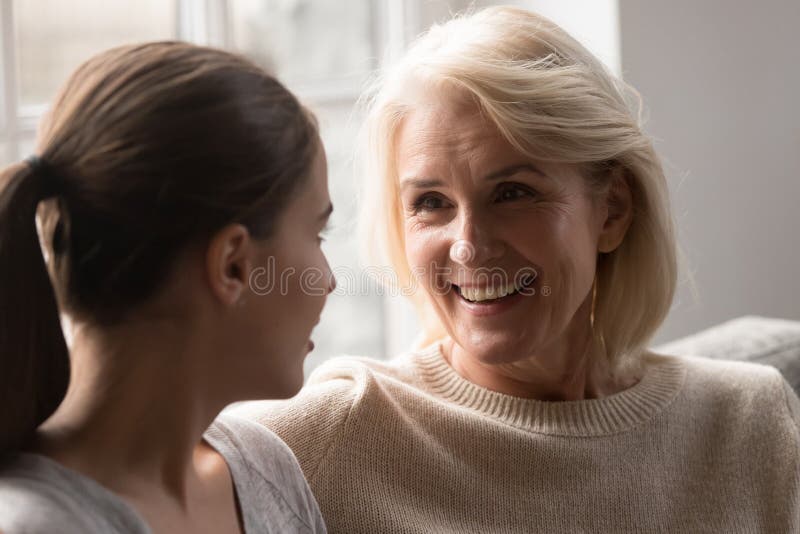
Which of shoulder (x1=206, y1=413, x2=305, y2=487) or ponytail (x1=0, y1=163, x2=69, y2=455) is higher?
ponytail (x1=0, y1=163, x2=69, y2=455)

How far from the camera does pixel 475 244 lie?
5.13 ft

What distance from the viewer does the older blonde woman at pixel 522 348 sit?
155 centimetres

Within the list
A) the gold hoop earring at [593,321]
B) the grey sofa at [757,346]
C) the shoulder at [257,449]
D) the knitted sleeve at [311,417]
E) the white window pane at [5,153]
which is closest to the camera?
the shoulder at [257,449]

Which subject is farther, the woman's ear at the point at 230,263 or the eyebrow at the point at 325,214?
the eyebrow at the point at 325,214

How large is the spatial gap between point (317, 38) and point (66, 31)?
2.60 feet

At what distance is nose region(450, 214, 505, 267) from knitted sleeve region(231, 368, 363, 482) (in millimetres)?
271

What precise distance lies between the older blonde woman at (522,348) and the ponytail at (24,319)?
0.54 meters

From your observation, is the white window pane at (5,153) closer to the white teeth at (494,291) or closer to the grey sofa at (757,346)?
the white teeth at (494,291)

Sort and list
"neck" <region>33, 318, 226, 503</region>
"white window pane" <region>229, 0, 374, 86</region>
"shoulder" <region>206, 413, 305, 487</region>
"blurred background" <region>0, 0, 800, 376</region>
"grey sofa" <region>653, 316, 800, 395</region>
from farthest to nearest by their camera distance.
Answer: "white window pane" <region>229, 0, 374, 86</region>
"blurred background" <region>0, 0, 800, 376</region>
"grey sofa" <region>653, 316, 800, 395</region>
"shoulder" <region>206, 413, 305, 487</region>
"neck" <region>33, 318, 226, 503</region>

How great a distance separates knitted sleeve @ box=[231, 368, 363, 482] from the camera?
1498 millimetres

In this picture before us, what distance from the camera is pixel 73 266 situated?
1.03m

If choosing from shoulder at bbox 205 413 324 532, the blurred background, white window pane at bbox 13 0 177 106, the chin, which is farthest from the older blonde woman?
white window pane at bbox 13 0 177 106

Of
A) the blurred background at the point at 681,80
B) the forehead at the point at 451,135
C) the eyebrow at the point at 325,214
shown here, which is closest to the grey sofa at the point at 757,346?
the blurred background at the point at 681,80

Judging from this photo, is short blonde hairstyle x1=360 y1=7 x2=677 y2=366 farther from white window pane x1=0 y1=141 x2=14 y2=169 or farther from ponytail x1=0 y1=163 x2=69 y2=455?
white window pane x1=0 y1=141 x2=14 y2=169
